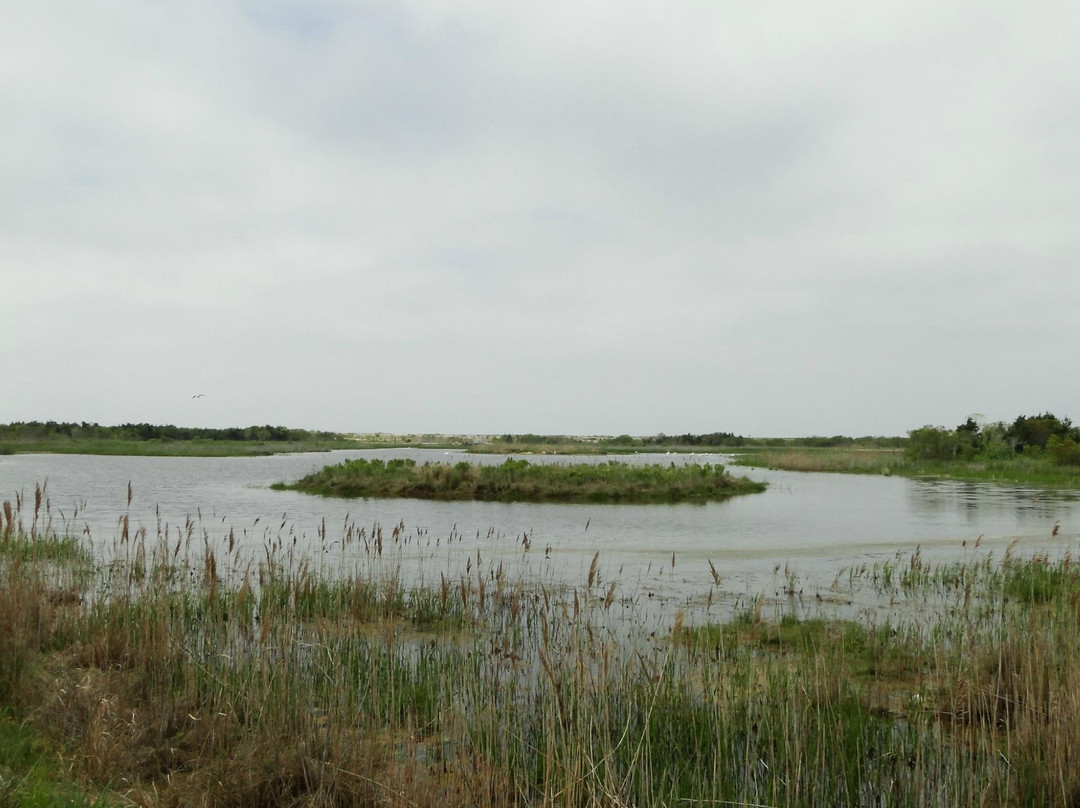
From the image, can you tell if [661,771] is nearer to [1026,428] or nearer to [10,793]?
[10,793]

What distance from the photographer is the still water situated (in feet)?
42.3

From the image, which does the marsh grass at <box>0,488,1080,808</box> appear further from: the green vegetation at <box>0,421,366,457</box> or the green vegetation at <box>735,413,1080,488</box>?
the green vegetation at <box>0,421,366,457</box>

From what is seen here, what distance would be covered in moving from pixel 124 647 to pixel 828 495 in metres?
31.7

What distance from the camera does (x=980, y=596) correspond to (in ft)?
35.1

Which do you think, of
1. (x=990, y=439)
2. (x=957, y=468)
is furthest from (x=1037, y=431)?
(x=957, y=468)

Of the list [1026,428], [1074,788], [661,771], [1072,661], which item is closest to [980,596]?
[1072,661]

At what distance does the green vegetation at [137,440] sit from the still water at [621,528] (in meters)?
43.4

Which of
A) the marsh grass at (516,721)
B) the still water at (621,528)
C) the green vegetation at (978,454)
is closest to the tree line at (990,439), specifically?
the green vegetation at (978,454)

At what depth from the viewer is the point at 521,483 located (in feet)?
97.8

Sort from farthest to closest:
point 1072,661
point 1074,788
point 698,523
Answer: point 698,523, point 1072,661, point 1074,788

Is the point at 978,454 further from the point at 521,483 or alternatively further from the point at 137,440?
the point at 137,440

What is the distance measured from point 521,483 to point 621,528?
32.3ft

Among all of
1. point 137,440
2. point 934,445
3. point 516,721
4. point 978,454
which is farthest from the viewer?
point 137,440

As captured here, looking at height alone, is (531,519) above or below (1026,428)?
below
